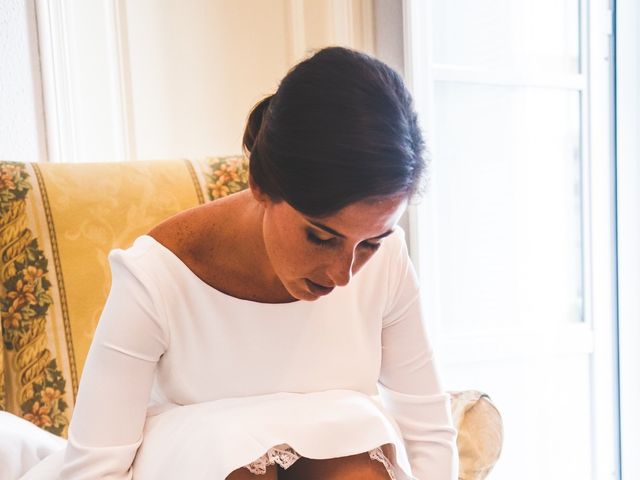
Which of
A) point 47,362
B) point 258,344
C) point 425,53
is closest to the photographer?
point 258,344

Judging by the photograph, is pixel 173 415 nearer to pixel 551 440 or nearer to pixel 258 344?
pixel 258 344

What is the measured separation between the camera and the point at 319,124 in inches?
22.6

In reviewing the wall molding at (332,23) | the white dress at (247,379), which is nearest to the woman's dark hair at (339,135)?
the white dress at (247,379)

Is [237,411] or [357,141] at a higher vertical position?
[357,141]

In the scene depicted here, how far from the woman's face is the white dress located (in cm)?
14

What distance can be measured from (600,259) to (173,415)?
1517 mm

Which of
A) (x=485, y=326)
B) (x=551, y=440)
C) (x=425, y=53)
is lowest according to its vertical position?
(x=551, y=440)


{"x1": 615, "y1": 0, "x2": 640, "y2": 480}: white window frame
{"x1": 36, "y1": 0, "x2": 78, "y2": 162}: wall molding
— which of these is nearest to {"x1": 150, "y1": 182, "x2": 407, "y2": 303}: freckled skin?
{"x1": 36, "y1": 0, "x2": 78, "y2": 162}: wall molding

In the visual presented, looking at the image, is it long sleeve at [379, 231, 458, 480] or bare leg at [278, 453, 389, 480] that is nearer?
bare leg at [278, 453, 389, 480]

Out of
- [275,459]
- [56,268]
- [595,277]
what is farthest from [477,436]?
[595,277]

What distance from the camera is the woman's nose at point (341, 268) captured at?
66 centimetres

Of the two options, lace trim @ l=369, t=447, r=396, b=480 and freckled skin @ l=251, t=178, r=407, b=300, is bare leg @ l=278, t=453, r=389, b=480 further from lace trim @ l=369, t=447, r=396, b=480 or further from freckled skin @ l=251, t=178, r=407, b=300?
freckled skin @ l=251, t=178, r=407, b=300

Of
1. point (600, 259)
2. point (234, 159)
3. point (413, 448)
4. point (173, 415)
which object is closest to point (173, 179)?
point (234, 159)

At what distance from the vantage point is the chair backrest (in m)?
1.06
